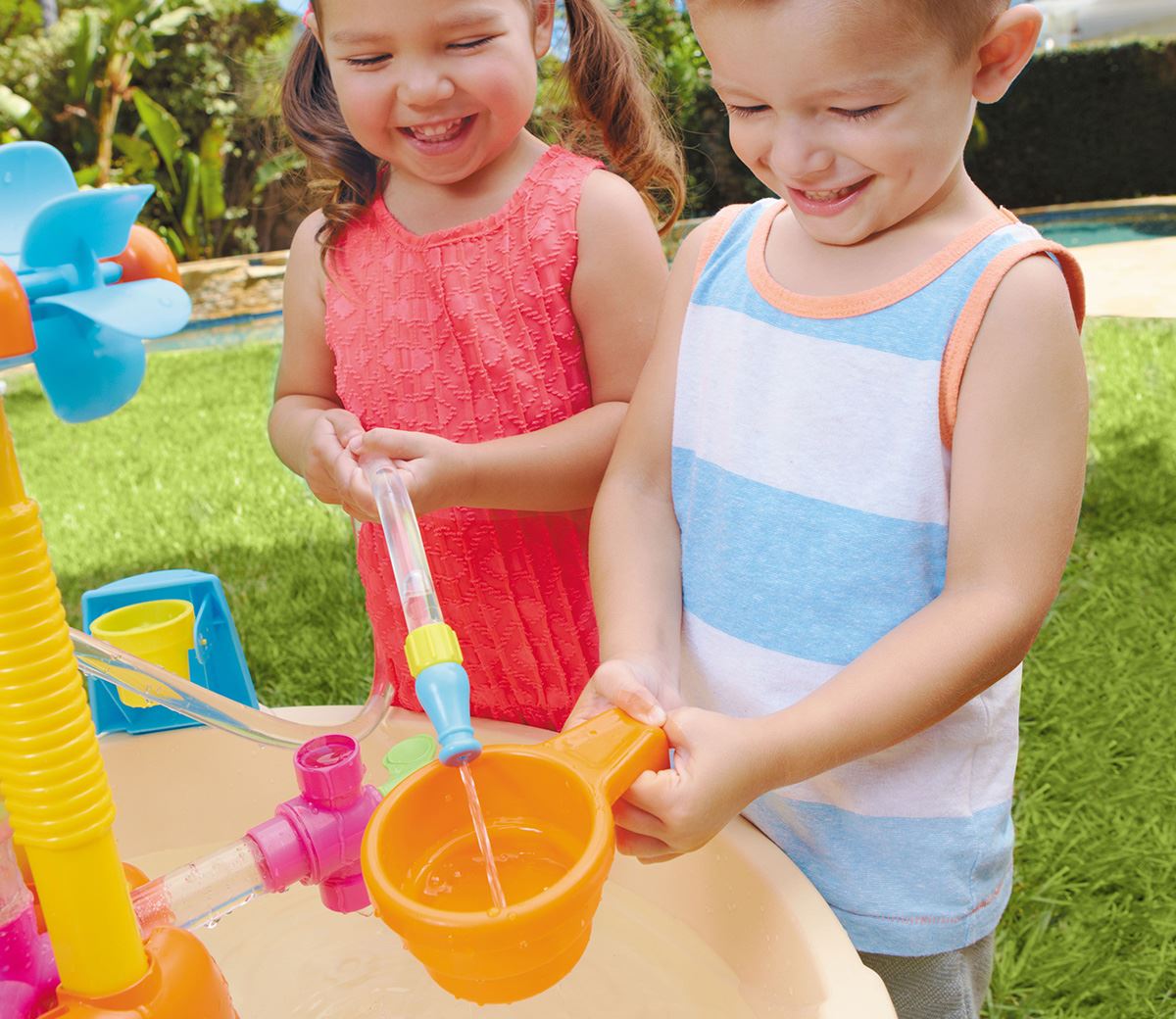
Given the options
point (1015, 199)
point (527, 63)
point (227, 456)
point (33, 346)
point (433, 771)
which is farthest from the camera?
point (1015, 199)

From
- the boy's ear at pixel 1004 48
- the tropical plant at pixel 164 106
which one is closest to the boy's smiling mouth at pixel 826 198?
the boy's ear at pixel 1004 48

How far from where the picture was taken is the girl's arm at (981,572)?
86 cm

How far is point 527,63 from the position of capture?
1.26 m

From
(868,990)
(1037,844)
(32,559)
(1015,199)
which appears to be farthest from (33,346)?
(1015,199)

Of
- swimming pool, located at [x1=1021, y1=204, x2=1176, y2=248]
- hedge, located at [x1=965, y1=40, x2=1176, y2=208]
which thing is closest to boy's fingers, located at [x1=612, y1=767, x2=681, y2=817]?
swimming pool, located at [x1=1021, y1=204, x2=1176, y2=248]

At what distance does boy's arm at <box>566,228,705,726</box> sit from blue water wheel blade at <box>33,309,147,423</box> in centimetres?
45

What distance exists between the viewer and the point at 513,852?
823 millimetres

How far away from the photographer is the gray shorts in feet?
3.37

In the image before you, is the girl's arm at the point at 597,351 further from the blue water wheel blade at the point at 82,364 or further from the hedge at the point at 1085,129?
the hedge at the point at 1085,129

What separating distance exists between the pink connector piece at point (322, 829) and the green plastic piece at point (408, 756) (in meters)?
0.21

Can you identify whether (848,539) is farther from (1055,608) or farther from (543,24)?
(1055,608)

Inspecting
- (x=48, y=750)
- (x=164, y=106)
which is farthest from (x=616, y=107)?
(x=164, y=106)

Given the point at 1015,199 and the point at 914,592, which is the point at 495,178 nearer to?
the point at 914,592

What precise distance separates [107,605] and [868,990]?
39.6 inches
